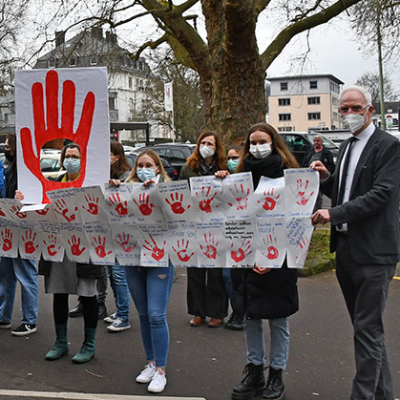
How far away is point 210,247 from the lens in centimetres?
429

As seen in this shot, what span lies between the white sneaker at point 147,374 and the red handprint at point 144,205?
1.15 m

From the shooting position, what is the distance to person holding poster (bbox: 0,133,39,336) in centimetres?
576

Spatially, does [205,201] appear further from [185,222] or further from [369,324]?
[369,324]

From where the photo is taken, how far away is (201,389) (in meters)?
4.30

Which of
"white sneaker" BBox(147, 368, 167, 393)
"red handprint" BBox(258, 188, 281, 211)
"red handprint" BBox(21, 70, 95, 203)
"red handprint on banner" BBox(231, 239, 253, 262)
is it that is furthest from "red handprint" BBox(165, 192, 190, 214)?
"white sneaker" BBox(147, 368, 167, 393)

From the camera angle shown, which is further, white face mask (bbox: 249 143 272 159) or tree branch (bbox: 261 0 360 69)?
tree branch (bbox: 261 0 360 69)

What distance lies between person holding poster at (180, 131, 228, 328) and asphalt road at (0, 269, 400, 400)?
144 millimetres

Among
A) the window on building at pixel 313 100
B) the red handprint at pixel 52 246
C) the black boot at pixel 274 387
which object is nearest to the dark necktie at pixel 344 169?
the black boot at pixel 274 387

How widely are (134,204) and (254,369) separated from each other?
146 centimetres

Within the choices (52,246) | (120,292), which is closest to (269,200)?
→ (52,246)

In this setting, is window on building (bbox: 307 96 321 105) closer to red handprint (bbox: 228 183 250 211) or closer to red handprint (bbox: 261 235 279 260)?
red handprint (bbox: 228 183 250 211)

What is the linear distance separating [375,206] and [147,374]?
212 centimetres

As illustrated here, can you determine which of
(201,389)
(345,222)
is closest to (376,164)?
(345,222)

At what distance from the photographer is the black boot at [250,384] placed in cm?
407
